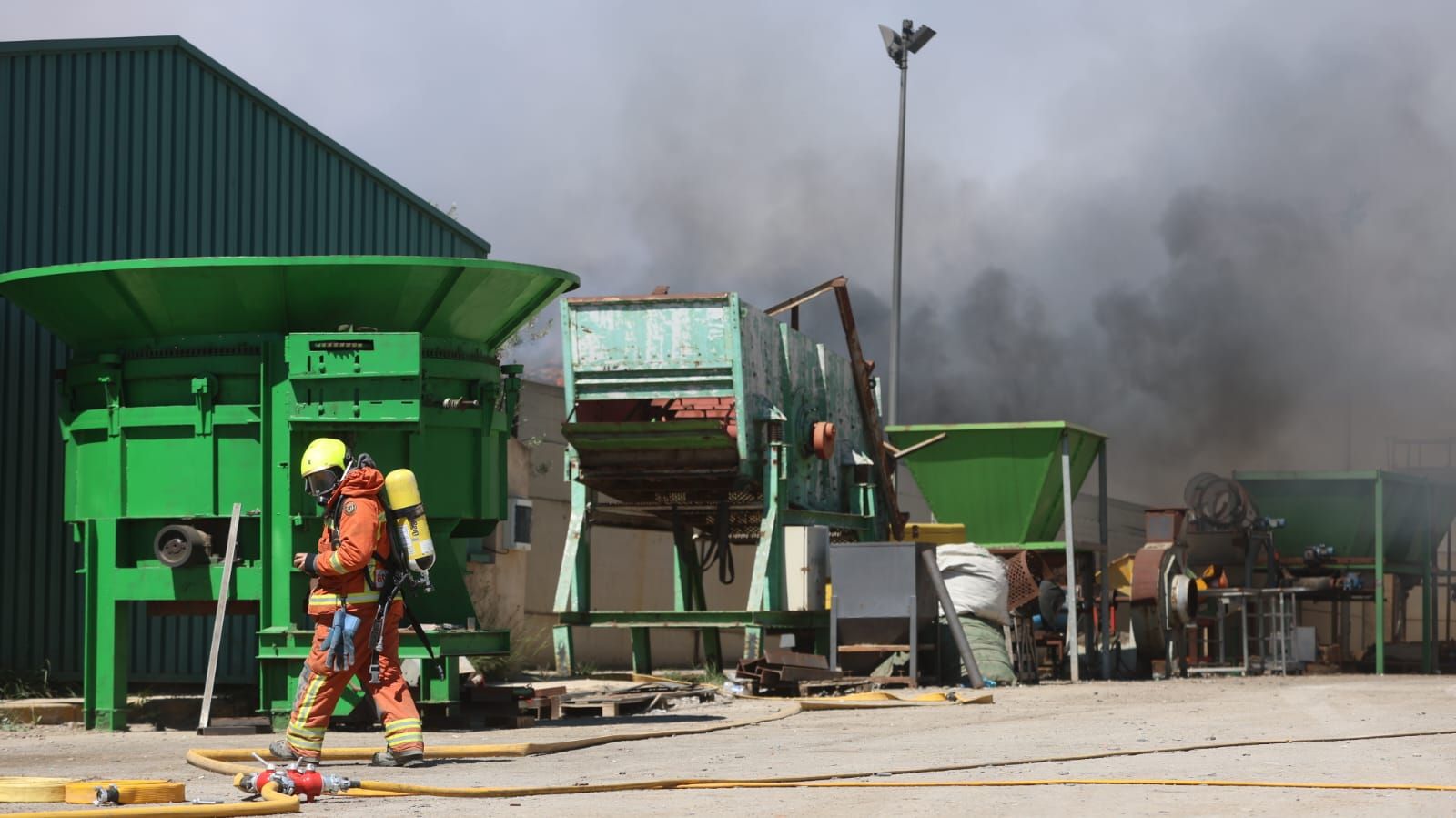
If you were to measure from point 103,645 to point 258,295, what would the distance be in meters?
2.53

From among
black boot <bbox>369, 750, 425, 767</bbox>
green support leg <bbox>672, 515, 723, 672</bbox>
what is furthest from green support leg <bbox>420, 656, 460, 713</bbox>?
green support leg <bbox>672, 515, 723, 672</bbox>

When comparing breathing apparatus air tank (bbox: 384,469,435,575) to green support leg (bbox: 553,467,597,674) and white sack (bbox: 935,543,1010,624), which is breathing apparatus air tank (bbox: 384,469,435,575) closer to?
green support leg (bbox: 553,467,597,674)

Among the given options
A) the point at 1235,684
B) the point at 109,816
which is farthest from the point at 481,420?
the point at 1235,684

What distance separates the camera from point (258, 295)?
39.7ft

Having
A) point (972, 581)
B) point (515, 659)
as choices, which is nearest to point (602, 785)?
point (972, 581)

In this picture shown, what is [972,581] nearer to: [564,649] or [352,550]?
[564,649]

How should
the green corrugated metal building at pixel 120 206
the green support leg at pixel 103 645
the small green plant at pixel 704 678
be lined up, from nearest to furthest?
1. the green support leg at pixel 103 645
2. the green corrugated metal building at pixel 120 206
3. the small green plant at pixel 704 678

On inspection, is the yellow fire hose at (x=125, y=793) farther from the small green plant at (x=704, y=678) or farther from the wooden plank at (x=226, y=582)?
the small green plant at (x=704, y=678)

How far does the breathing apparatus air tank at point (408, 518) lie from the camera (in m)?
9.36

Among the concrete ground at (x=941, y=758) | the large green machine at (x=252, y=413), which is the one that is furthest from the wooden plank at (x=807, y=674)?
the large green machine at (x=252, y=413)

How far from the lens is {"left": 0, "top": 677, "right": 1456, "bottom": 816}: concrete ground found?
7.21 metres

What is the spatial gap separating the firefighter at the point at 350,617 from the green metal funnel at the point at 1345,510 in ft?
70.8

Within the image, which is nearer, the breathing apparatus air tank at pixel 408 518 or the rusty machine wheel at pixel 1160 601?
the breathing apparatus air tank at pixel 408 518

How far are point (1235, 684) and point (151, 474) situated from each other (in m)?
12.2
